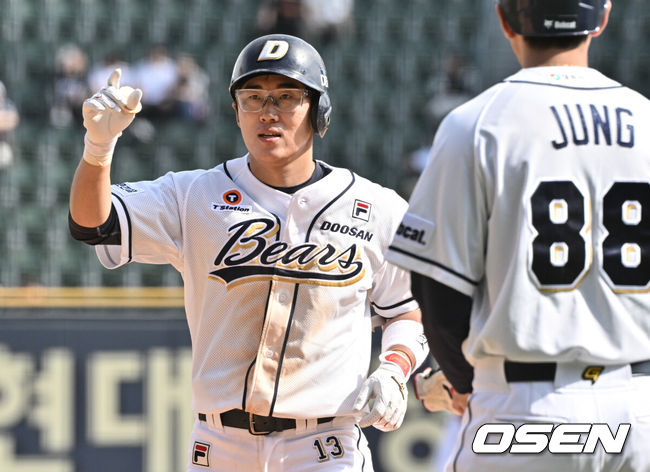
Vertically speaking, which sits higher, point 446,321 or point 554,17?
point 554,17

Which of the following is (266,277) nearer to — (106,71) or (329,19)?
(106,71)

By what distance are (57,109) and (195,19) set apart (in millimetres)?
1863

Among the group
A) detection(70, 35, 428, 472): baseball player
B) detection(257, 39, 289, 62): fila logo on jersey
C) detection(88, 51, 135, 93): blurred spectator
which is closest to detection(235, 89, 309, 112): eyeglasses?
detection(70, 35, 428, 472): baseball player

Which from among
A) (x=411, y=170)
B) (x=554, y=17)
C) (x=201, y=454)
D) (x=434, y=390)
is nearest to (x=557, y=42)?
(x=554, y=17)

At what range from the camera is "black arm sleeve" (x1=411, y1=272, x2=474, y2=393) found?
271 cm

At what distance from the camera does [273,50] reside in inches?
153

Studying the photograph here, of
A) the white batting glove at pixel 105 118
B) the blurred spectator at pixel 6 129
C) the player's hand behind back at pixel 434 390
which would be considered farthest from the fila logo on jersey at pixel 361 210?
the blurred spectator at pixel 6 129

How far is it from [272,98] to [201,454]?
1315 millimetres

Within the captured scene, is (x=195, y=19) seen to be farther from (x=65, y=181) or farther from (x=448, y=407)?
(x=448, y=407)

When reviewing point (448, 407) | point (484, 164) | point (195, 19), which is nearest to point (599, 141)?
point (484, 164)

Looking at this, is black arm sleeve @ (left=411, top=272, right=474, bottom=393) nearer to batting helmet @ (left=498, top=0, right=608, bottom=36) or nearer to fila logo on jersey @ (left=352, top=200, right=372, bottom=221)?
batting helmet @ (left=498, top=0, right=608, bottom=36)

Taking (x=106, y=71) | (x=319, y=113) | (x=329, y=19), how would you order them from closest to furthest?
1. (x=319, y=113)
2. (x=106, y=71)
3. (x=329, y=19)

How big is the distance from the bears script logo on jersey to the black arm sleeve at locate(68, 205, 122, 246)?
0.36m

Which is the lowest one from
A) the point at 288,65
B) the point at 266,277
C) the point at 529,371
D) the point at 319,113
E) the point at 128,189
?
the point at 266,277
